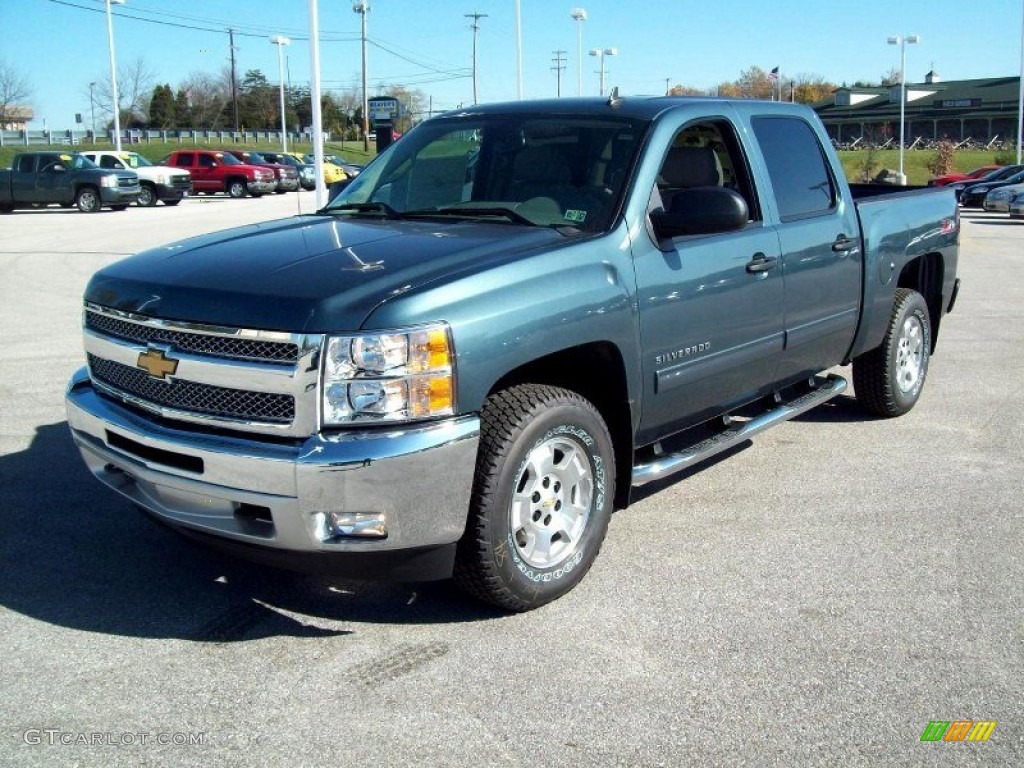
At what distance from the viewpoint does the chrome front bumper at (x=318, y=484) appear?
3475 millimetres

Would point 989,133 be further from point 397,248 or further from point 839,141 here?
point 397,248

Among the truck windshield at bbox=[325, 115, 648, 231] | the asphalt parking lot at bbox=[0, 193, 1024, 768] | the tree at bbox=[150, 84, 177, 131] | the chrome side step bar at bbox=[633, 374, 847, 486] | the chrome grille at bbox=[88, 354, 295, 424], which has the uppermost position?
the tree at bbox=[150, 84, 177, 131]

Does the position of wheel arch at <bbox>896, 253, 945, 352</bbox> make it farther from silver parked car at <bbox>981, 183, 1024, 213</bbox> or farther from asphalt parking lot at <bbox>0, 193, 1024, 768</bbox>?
silver parked car at <bbox>981, 183, 1024, 213</bbox>

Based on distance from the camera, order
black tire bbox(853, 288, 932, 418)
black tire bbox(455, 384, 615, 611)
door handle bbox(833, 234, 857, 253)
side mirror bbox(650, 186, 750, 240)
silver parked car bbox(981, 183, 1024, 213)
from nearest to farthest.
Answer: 1. black tire bbox(455, 384, 615, 611)
2. side mirror bbox(650, 186, 750, 240)
3. door handle bbox(833, 234, 857, 253)
4. black tire bbox(853, 288, 932, 418)
5. silver parked car bbox(981, 183, 1024, 213)

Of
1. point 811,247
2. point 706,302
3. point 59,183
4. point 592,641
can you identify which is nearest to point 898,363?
point 811,247

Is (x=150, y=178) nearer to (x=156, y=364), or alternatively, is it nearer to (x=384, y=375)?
(x=156, y=364)

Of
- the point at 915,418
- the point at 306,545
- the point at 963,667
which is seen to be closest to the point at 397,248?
the point at 306,545

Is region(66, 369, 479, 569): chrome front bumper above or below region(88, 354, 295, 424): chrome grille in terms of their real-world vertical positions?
below

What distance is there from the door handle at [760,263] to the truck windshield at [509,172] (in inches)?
32.7

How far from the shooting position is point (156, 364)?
3873 mm

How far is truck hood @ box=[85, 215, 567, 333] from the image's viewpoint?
11.8 feet

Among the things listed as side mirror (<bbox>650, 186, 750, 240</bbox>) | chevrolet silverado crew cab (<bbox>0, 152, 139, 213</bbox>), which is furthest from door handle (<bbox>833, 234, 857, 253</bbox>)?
chevrolet silverado crew cab (<bbox>0, 152, 139, 213</bbox>)

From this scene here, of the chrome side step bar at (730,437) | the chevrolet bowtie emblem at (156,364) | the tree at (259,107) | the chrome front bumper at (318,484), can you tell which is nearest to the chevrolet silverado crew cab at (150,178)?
the chrome side step bar at (730,437)

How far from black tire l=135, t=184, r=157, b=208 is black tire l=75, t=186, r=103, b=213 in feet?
8.67
